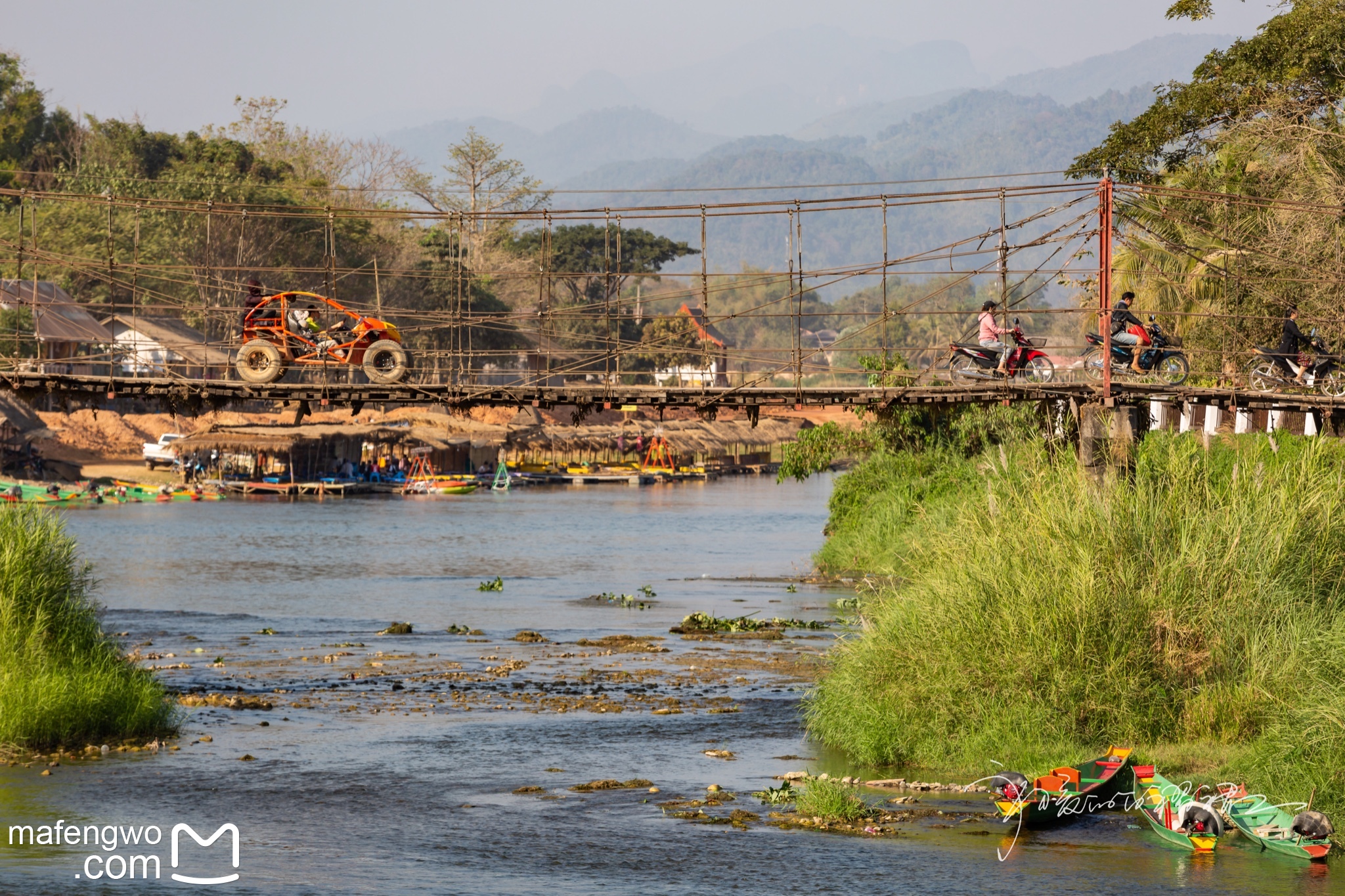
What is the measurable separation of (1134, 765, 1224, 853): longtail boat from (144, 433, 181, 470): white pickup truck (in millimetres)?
60781

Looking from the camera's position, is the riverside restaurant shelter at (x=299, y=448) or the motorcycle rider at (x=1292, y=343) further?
the riverside restaurant shelter at (x=299, y=448)

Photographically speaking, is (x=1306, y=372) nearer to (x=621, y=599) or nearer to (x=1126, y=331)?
(x=1126, y=331)

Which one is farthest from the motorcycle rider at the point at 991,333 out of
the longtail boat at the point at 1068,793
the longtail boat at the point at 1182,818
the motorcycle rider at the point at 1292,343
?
the longtail boat at the point at 1182,818

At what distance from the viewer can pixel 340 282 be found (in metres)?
77.2

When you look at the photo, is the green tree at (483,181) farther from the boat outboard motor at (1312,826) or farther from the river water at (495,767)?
the boat outboard motor at (1312,826)

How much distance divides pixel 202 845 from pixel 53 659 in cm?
449

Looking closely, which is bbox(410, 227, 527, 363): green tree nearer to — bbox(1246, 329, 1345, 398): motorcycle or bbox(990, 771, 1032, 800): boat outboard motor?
bbox(1246, 329, 1345, 398): motorcycle

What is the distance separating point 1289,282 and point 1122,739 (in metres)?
19.3

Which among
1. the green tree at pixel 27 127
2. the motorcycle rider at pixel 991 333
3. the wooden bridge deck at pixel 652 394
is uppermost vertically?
the green tree at pixel 27 127

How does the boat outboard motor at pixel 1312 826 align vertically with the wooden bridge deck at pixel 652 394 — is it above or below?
below

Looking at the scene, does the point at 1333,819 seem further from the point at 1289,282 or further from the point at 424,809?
the point at 1289,282

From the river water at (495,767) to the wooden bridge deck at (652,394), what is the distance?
4.62m

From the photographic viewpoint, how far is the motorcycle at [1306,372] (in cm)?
2495

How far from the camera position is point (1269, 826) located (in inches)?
563
